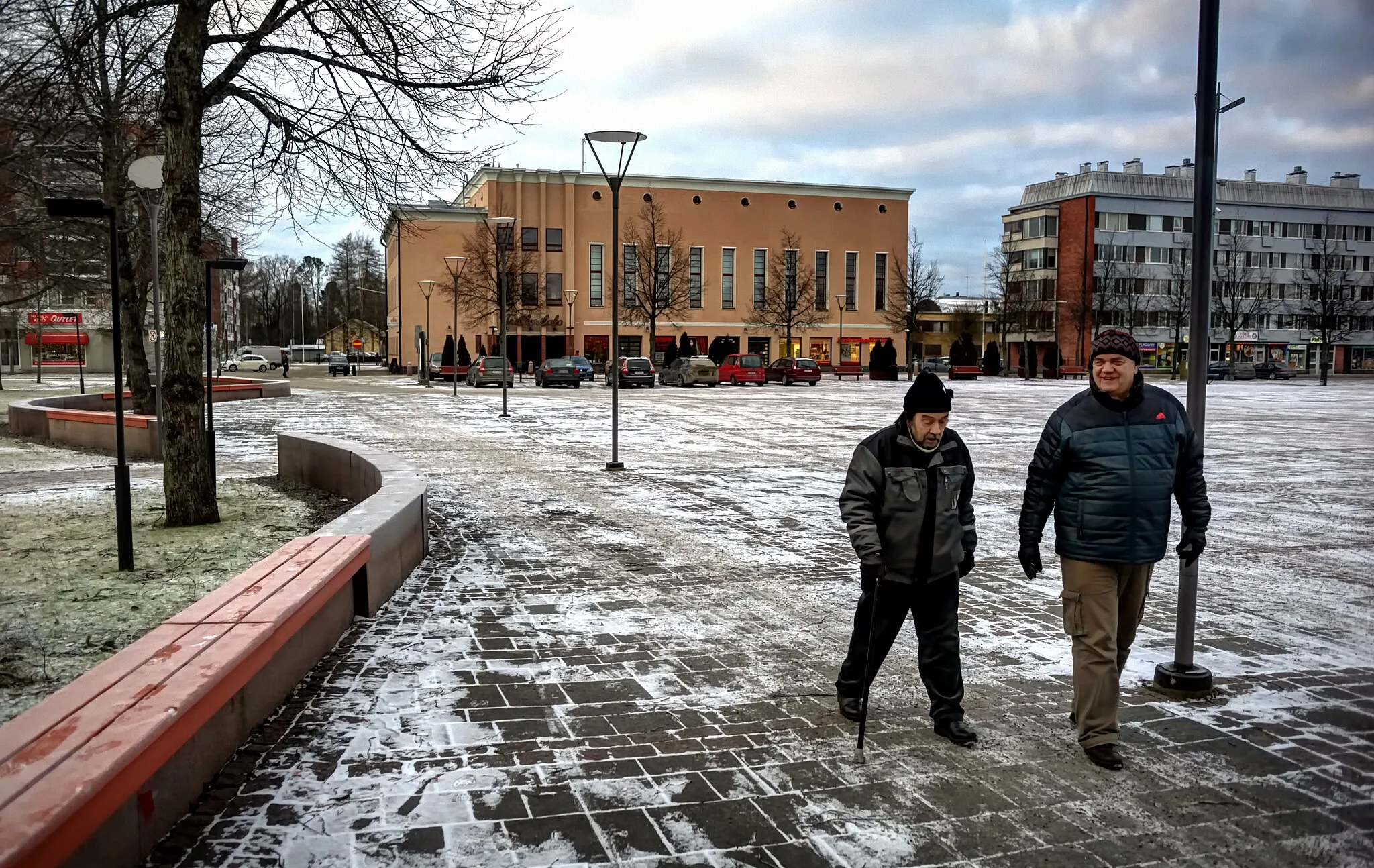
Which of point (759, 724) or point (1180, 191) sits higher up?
point (1180, 191)

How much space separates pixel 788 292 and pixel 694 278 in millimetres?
7689

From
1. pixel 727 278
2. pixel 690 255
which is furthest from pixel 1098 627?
pixel 727 278

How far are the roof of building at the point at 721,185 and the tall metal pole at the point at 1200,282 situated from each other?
66080 millimetres

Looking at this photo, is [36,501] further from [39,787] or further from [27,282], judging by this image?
[27,282]

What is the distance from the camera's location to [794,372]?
49.3 m

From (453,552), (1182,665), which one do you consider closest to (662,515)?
(453,552)

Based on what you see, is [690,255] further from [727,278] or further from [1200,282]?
[1200,282]

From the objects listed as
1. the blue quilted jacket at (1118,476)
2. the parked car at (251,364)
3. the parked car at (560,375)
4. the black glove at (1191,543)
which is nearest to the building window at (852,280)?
the parked car at (560,375)

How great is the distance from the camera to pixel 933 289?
76250mm

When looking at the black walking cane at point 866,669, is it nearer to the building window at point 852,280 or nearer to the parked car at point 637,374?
the parked car at point 637,374

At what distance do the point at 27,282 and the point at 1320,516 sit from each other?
26.4 m

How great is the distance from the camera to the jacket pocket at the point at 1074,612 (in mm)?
4301

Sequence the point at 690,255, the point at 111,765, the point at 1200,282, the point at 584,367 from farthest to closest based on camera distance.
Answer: the point at 690,255 → the point at 584,367 → the point at 1200,282 → the point at 111,765

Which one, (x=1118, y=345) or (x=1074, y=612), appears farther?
(x=1074, y=612)
